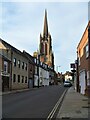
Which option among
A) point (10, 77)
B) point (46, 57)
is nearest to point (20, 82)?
point (10, 77)

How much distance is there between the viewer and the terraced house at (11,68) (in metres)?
45.2

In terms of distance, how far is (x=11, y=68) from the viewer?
4975cm

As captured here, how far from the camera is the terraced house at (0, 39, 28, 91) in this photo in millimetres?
45169

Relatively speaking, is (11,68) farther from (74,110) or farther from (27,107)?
(74,110)

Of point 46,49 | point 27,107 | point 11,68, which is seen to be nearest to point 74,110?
point 27,107

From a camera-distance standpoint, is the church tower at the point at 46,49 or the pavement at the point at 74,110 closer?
the pavement at the point at 74,110

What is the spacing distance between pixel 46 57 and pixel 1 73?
102 metres

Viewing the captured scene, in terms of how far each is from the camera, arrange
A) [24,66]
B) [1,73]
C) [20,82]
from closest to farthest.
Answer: [1,73] < [20,82] < [24,66]

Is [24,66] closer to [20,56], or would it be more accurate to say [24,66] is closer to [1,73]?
[20,56]

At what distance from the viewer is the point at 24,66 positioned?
6184cm

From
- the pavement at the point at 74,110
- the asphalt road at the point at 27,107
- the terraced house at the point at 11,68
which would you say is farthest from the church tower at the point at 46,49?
the pavement at the point at 74,110

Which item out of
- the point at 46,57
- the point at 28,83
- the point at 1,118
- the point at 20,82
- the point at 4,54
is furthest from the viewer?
the point at 46,57

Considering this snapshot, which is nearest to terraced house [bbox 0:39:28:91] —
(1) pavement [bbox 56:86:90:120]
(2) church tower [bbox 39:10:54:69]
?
(1) pavement [bbox 56:86:90:120]

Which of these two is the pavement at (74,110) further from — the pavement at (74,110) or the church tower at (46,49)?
the church tower at (46,49)
